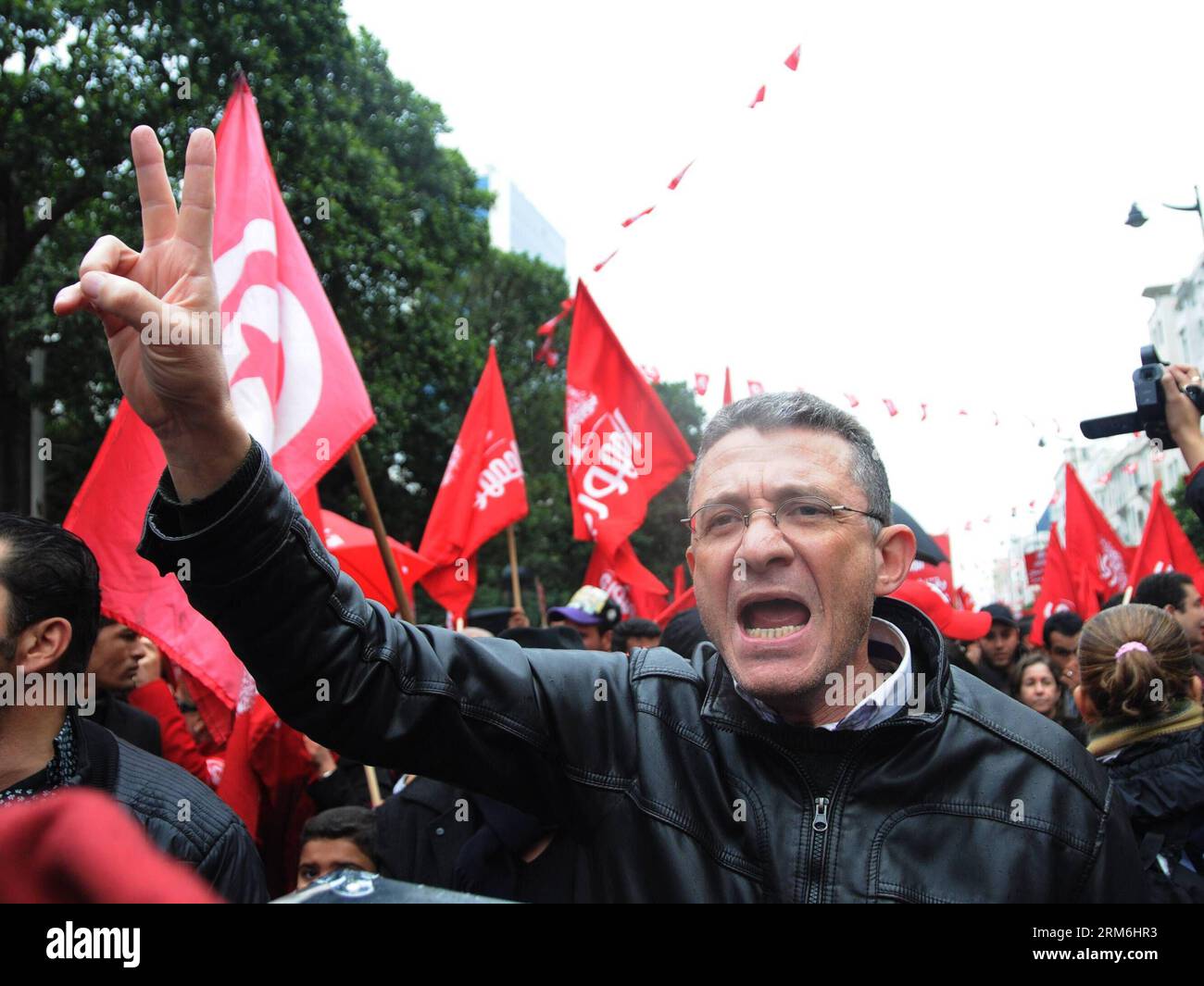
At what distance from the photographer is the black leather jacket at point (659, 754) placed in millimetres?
1550

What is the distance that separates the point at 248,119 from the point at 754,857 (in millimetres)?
4036

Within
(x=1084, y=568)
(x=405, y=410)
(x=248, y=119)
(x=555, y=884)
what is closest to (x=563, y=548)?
(x=405, y=410)

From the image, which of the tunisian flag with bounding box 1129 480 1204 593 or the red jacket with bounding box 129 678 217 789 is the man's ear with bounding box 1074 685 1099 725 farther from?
the tunisian flag with bounding box 1129 480 1204 593

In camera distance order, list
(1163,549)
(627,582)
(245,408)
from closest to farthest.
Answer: (245,408) → (627,582) → (1163,549)

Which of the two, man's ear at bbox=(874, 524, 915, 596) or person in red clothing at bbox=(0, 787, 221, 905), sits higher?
man's ear at bbox=(874, 524, 915, 596)

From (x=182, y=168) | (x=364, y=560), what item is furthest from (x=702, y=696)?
(x=182, y=168)

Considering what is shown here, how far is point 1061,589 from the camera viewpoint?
396 inches

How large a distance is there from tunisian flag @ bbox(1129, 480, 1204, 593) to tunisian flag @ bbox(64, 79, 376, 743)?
647 cm

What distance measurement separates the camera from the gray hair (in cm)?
195

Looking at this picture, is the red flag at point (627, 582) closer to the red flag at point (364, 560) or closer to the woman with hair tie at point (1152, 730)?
the red flag at point (364, 560)

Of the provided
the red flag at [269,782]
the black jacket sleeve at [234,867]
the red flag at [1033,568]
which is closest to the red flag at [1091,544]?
the red flag at [1033,568]

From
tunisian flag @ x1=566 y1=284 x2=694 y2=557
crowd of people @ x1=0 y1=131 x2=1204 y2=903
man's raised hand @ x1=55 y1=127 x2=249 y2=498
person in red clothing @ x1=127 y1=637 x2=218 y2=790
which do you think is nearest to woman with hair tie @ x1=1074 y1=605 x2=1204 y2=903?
crowd of people @ x1=0 y1=131 x2=1204 y2=903

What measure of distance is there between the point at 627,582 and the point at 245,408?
13.1 ft

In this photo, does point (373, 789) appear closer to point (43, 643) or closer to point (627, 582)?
point (43, 643)
